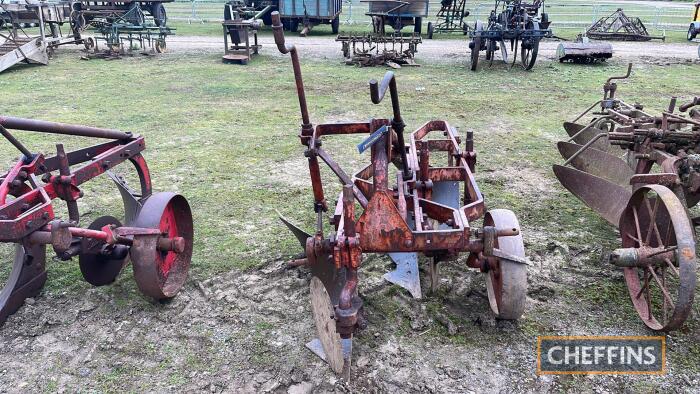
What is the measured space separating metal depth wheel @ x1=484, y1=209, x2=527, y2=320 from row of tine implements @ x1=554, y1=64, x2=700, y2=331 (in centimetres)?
66

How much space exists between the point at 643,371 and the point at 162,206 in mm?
3054

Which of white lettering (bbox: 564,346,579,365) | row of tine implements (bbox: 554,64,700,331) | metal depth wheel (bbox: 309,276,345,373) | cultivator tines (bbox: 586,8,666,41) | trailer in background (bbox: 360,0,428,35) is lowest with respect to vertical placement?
white lettering (bbox: 564,346,579,365)

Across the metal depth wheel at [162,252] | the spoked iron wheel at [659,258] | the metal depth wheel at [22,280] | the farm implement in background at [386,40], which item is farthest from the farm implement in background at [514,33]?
the metal depth wheel at [22,280]

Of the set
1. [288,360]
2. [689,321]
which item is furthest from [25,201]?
[689,321]

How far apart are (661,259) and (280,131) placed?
5237 millimetres

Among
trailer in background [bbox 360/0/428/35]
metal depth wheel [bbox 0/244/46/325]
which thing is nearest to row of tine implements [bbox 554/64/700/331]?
metal depth wheel [bbox 0/244/46/325]

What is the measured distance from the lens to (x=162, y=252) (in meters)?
3.47

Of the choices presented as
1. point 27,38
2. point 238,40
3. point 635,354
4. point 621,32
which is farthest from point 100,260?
point 621,32

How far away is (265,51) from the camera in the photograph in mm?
14734

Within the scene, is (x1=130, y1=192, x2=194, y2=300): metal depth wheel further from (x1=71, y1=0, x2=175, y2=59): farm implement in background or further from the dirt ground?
(x1=71, y1=0, x2=175, y2=59): farm implement in background

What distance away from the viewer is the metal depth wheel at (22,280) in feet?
10.3

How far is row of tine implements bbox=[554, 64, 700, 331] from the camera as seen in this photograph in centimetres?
285

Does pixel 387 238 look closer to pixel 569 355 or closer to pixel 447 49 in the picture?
pixel 569 355

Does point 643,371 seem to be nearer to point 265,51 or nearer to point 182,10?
point 265,51
